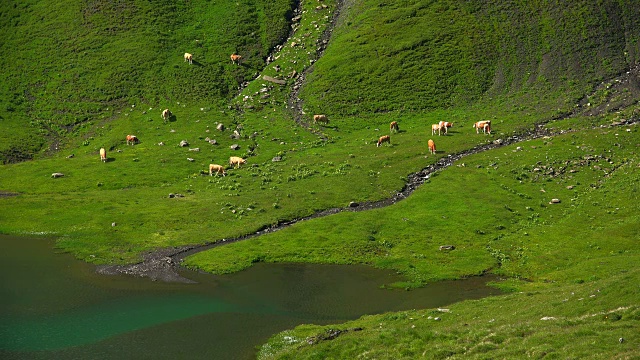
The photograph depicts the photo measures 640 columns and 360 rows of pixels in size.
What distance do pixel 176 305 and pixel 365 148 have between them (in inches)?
1808

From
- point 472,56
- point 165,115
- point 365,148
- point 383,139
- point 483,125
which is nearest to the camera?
point 365,148

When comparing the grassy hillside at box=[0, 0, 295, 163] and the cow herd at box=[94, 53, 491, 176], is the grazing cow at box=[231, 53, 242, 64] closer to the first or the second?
the grassy hillside at box=[0, 0, 295, 163]

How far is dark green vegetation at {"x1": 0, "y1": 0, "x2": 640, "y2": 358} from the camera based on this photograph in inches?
1978

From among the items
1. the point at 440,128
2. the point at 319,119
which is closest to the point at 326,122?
Answer: the point at 319,119

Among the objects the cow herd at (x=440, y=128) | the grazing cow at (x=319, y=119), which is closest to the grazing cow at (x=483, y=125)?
the cow herd at (x=440, y=128)

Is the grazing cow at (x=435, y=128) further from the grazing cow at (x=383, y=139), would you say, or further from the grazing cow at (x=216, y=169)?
the grazing cow at (x=216, y=169)

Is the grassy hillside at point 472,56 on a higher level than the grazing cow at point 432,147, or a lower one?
higher

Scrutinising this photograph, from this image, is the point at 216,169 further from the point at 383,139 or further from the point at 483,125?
the point at 483,125

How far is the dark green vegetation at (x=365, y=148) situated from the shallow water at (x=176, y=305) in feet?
10.2

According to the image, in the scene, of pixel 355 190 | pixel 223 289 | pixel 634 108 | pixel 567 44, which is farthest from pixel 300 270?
pixel 567 44

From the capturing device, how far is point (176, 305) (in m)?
55.8

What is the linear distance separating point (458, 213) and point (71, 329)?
4119 centimetres

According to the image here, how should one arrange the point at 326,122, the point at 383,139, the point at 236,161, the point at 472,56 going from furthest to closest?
the point at 472,56 → the point at 326,122 → the point at 383,139 → the point at 236,161

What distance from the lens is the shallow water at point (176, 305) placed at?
1909 inches
